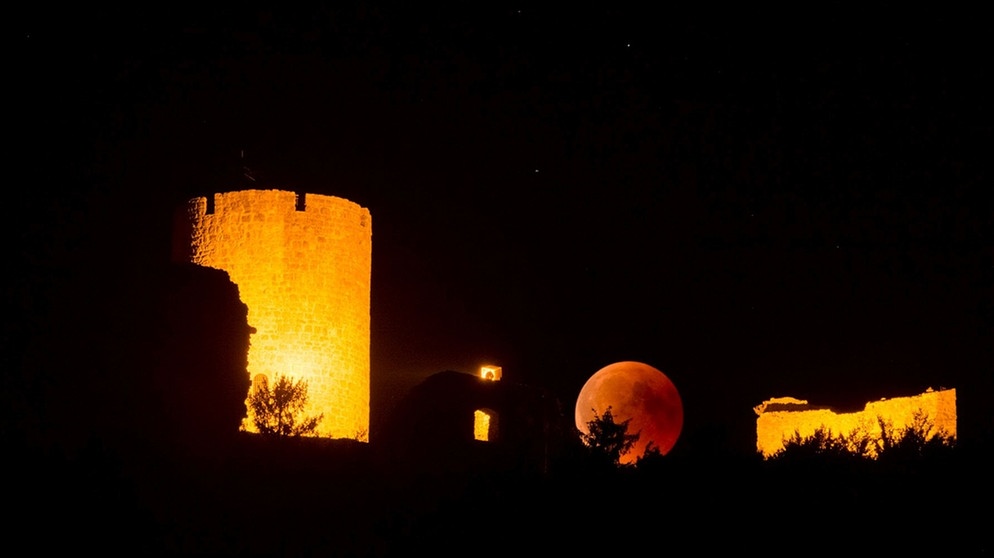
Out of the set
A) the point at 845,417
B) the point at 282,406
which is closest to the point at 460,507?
the point at 282,406

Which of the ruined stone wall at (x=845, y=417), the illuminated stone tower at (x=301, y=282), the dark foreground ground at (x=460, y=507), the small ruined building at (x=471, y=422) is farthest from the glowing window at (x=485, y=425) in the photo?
the dark foreground ground at (x=460, y=507)

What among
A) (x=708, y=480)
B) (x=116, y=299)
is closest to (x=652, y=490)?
(x=708, y=480)

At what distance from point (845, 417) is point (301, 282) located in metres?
10.0

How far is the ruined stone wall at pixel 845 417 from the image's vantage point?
26125 millimetres

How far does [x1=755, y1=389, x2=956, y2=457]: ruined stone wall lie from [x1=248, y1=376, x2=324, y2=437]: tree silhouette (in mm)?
7381

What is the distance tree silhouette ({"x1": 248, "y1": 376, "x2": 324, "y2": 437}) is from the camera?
22.3 metres

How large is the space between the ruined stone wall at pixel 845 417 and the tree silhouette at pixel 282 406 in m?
7.38

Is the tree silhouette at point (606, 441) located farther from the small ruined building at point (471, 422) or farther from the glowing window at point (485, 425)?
the glowing window at point (485, 425)

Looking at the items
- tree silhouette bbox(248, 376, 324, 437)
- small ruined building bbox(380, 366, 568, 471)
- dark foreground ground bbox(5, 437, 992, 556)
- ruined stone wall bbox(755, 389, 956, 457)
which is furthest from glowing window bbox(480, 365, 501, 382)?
dark foreground ground bbox(5, 437, 992, 556)

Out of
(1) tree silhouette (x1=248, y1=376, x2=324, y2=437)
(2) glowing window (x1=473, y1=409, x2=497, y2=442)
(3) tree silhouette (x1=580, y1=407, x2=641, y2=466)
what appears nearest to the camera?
(3) tree silhouette (x1=580, y1=407, x2=641, y2=466)

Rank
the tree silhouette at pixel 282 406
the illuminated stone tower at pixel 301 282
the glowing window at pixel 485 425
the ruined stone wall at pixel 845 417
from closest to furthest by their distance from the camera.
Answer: the tree silhouette at pixel 282 406, the illuminated stone tower at pixel 301 282, the glowing window at pixel 485 425, the ruined stone wall at pixel 845 417

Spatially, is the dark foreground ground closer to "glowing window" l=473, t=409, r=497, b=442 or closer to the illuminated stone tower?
the illuminated stone tower

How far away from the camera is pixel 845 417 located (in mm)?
27656

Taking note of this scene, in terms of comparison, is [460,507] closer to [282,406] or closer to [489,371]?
[282,406]
